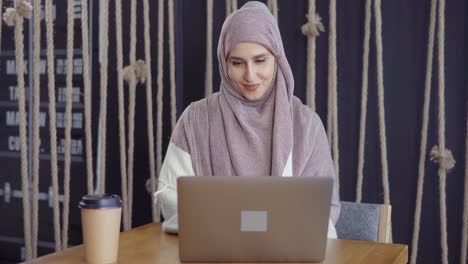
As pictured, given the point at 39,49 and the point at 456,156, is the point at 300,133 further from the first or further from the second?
the point at 39,49

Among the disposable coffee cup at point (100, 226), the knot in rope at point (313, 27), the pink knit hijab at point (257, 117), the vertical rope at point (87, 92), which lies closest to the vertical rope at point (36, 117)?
the vertical rope at point (87, 92)

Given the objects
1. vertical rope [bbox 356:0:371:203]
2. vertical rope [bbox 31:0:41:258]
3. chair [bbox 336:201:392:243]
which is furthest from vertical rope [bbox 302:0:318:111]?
vertical rope [bbox 31:0:41:258]

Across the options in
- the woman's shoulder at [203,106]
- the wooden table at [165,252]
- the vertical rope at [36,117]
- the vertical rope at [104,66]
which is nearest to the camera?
the wooden table at [165,252]

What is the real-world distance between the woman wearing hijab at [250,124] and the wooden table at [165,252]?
374 mm

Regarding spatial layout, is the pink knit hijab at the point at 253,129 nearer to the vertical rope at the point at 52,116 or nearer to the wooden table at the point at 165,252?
the wooden table at the point at 165,252

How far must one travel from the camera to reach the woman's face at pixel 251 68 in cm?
199

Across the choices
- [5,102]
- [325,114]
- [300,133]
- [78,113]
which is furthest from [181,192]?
[5,102]

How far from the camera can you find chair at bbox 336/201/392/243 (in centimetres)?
183

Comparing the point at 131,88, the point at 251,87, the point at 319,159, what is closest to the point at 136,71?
the point at 131,88

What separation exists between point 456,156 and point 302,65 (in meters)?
0.67

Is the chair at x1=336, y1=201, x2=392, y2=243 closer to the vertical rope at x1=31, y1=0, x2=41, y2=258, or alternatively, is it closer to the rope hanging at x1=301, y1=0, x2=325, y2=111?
the rope hanging at x1=301, y1=0, x2=325, y2=111

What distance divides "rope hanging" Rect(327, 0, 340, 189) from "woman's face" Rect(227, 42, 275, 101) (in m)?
0.34

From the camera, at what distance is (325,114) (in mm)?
2367

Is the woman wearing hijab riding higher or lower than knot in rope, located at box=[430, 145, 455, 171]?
higher
